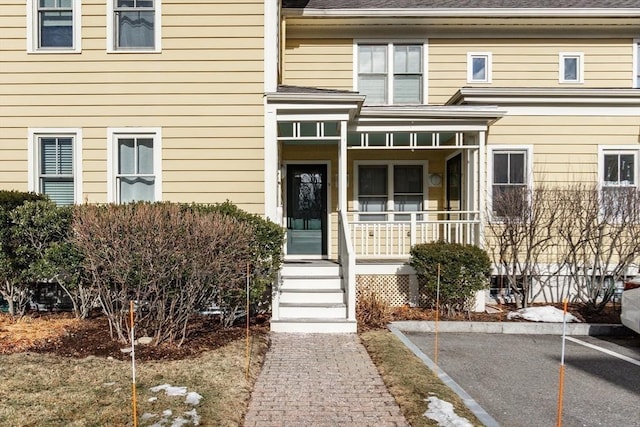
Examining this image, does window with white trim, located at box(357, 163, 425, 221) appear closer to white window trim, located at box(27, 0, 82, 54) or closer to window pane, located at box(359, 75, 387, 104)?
window pane, located at box(359, 75, 387, 104)

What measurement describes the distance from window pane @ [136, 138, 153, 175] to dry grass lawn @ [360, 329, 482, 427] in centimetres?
470

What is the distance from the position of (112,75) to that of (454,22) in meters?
7.29

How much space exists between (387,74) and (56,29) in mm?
6595

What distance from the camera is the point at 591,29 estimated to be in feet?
34.3

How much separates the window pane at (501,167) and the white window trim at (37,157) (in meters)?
7.91

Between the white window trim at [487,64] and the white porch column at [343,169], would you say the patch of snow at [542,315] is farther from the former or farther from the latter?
the white window trim at [487,64]

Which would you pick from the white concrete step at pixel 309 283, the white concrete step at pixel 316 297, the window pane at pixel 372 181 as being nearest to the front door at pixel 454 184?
the window pane at pixel 372 181

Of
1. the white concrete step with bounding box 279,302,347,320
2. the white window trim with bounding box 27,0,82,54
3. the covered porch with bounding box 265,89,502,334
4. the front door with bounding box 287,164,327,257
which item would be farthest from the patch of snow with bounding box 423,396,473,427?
the white window trim with bounding box 27,0,82,54

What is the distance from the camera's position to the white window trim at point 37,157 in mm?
7750

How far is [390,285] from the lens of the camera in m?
8.29

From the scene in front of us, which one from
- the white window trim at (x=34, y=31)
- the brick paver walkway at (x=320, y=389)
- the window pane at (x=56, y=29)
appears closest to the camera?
the brick paver walkway at (x=320, y=389)

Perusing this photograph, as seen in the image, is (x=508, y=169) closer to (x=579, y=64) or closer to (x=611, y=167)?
(x=611, y=167)

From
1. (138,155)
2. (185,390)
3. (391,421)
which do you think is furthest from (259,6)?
(391,421)

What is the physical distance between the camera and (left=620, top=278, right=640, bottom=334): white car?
6121 millimetres
